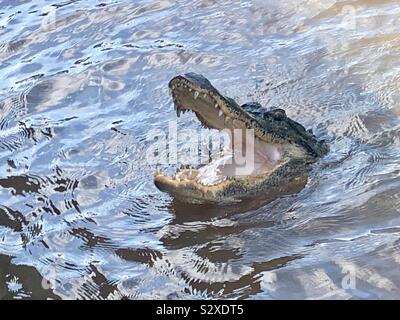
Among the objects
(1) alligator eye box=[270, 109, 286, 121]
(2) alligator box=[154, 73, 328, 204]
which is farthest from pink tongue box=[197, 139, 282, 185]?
(1) alligator eye box=[270, 109, 286, 121]

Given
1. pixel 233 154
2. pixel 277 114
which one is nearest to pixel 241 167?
pixel 233 154

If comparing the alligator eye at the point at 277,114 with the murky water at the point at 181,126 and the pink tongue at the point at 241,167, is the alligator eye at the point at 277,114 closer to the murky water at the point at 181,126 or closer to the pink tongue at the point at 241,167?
the pink tongue at the point at 241,167

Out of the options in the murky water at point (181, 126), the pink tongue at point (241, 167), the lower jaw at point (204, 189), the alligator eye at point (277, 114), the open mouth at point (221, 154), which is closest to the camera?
the murky water at point (181, 126)

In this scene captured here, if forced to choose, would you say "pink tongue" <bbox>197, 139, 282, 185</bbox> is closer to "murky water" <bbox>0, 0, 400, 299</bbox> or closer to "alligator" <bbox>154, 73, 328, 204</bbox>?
"alligator" <bbox>154, 73, 328, 204</bbox>

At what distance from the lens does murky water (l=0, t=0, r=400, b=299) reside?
531 centimetres

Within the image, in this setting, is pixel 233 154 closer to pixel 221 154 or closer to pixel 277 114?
pixel 221 154

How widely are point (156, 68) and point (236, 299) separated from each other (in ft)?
14.0

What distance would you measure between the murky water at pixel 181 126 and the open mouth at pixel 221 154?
0.22 m

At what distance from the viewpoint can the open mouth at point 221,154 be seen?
19.2 ft

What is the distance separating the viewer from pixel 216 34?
9336 mm

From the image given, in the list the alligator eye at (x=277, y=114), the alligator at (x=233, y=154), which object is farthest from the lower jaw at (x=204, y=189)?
the alligator eye at (x=277, y=114)

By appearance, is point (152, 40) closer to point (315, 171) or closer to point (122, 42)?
point (122, 42)

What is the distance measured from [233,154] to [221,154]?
0.57 ft

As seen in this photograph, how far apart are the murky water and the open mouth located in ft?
0.74
